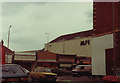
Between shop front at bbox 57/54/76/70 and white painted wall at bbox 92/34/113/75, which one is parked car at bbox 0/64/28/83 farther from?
shop front at bbox 57/54/76/70

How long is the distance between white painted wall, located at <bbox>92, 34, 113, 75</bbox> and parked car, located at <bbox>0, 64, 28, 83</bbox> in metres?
12.0

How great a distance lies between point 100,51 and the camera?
23266 millimetres

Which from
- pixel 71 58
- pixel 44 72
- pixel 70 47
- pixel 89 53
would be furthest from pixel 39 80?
pixel 70 47

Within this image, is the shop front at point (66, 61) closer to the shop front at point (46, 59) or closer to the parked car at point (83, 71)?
the shop front at point (46, 59)

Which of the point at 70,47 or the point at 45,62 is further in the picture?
the point at 70,47

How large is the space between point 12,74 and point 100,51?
44.6ft

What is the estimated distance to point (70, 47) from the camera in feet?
238

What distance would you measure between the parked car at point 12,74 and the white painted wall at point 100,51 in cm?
1203

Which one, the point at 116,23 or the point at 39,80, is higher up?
the point at 116,23

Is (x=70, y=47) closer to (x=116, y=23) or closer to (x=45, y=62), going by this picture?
(x=45, y=62)

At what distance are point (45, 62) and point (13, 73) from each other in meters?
41.6

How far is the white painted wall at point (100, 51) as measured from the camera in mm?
21927

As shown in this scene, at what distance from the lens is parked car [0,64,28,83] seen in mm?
10945

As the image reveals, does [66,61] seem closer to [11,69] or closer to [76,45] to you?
[76,45]
